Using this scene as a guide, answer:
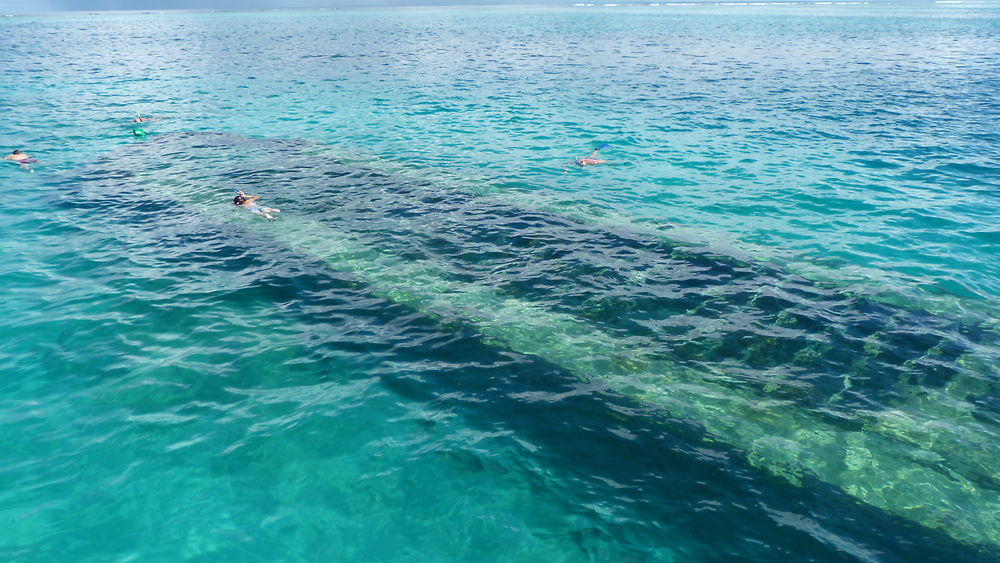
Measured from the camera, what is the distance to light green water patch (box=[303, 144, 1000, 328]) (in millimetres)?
15312

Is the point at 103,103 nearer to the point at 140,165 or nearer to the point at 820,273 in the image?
the point at 140,165

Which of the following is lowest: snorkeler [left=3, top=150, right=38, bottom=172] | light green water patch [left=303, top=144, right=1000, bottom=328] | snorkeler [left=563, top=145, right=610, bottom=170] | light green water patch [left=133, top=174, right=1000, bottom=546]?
light green water patch [left=133, top=174, right=1000, bottom=546]

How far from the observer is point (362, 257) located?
17703 mm

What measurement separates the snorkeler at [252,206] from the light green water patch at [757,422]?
7025mm

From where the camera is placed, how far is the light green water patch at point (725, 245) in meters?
15.3

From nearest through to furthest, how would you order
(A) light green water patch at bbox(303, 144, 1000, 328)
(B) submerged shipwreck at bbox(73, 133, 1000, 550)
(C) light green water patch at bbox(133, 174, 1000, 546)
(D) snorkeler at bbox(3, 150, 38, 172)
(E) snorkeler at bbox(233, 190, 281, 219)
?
1. (C) light green water patch at bbox(133, 174, 1000, 546)
2. (B) submerged shipwreck at bbox(73, 133, 1000, 550)
3. (A) light green water patch at bbox(303, 144, 1000, 328)
4. (E) snorkeler at bbox(233, 190, 281, 219)
5. (D) snorkeler at bbox(3, 150, 38, 172)

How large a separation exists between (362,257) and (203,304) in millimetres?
4900

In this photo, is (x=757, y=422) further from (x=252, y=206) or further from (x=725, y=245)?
(x=252, y=206)

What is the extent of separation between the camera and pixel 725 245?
1847cm

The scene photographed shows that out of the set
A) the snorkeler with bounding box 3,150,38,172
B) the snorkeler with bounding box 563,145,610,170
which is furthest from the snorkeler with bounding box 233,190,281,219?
the snorkeler with bounding box 3,150,38,172

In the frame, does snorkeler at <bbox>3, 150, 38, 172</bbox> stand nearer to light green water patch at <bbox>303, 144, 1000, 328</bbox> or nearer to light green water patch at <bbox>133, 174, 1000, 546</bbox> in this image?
light green water patch at <bbox>303, 144, 1000, 328</bbox>

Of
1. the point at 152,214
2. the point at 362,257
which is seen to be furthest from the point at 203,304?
the point at 152,214

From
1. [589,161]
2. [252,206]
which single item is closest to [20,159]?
[252,206]

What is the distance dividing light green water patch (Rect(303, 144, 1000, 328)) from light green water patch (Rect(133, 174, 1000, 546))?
6.18 m
